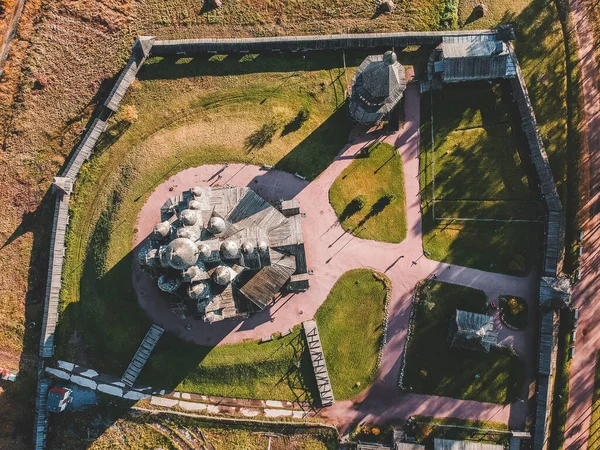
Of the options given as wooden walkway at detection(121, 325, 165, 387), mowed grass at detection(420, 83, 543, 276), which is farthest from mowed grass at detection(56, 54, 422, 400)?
mowed grass at detection(420, 83, 543, 276)

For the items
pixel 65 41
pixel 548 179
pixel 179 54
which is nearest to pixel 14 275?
pixel 65 41

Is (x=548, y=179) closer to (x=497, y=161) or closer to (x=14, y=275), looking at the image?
(x=497, y=161)

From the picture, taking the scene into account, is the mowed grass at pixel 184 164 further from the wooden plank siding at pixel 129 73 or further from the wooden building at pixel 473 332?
the wooden building at pixel 473 332

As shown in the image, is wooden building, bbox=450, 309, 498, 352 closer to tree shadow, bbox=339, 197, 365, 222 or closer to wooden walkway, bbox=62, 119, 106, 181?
tree shadow, bbox=339, 197, 365, 222

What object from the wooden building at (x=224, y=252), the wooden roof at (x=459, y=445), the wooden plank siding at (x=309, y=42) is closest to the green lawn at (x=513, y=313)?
the wooden roof at (x=459, y=445)

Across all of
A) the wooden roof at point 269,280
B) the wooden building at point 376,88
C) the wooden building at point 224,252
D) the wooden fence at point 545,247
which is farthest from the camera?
the wooden fence at point 545,247
